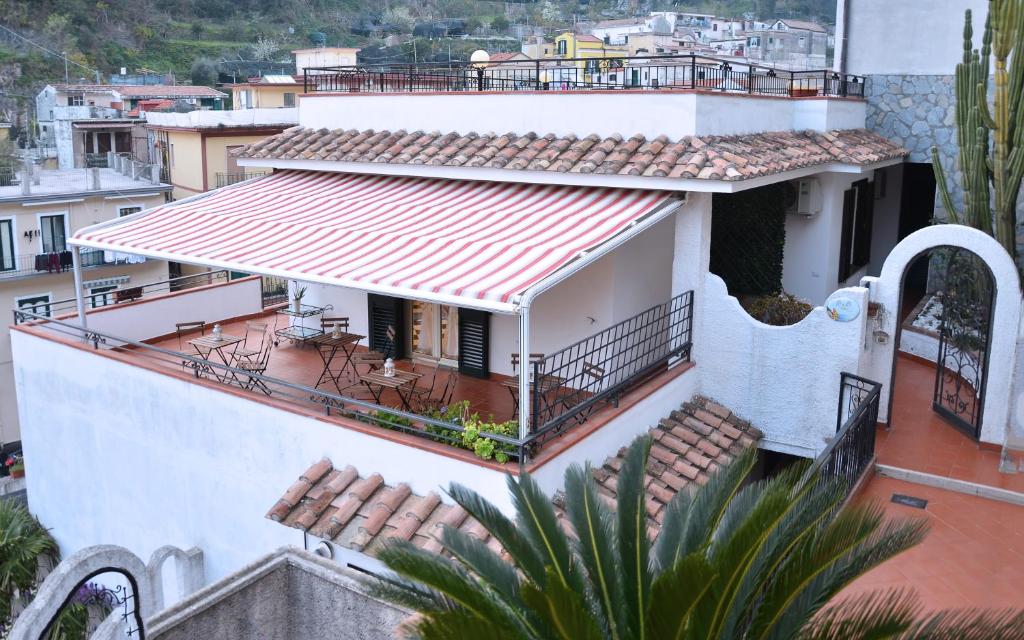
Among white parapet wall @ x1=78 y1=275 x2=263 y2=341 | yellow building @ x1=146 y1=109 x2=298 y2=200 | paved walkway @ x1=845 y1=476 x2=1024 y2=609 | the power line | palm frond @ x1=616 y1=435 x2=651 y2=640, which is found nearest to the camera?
palm frond @ x1=616 y1=435 x2=651 y2=640

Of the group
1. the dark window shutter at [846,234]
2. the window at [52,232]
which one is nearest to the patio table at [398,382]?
the dark window shutter at [846,234]

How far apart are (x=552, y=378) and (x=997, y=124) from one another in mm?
9095

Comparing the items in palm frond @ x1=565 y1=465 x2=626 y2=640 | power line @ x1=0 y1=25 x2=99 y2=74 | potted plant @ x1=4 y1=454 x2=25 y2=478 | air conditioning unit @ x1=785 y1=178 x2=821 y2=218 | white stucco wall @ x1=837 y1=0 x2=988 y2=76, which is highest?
power line @ x1=0 y1=25 x2=99 y2=74

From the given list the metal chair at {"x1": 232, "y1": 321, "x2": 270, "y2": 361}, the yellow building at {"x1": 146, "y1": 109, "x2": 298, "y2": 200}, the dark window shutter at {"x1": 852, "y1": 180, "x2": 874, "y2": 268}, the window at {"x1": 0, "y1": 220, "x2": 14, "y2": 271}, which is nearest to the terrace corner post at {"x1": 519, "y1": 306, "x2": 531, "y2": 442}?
the metal chair at {"x1": 232, "y1": 321, "x2": 270, "y2": 361}

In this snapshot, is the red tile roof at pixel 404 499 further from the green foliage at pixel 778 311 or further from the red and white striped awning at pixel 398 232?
the green foliage at pixel 778 311

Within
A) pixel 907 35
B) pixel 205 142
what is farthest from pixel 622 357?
pixel 205 142

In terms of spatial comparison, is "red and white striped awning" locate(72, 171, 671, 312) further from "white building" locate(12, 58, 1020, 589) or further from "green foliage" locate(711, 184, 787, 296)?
"green foliage" locate(711, 184, 787, 296)

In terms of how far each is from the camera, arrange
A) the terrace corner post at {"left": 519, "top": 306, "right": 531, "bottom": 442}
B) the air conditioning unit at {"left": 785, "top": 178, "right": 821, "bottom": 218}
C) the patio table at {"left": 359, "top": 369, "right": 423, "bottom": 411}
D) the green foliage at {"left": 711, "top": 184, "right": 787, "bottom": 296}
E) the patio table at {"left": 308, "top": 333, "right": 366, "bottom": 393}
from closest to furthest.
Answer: the terrace corner post at {"left": 519, "top": 306, "right": 531, "bottom": 442} < the patio table at {"left": 359, "top": 369, "right": 423, "bottom": 411} < the patio table at {"left": 308, "top": 333, "right": 366, "bottom": 393} < the green foliage at {"left": 711, "top": 184, "right": 787, "bottom": 296} < the air conditioning unit at {"left": 785, "top": 178, "right": 821, "bottom": 218}

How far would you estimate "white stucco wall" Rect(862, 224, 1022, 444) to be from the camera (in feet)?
46.4

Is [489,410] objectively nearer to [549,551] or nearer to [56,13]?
[549,551]

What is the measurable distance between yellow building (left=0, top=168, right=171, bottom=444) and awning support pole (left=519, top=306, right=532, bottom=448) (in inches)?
1144

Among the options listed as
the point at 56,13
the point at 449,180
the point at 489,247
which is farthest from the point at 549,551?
the point at 56,13

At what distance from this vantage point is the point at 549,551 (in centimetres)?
756

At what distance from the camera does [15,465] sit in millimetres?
34312
